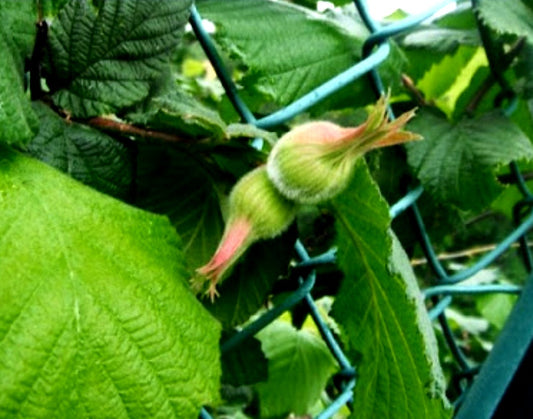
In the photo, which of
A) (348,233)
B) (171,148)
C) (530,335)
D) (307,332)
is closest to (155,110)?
(171,148)

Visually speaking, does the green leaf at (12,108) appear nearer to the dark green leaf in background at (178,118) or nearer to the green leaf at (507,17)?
the dark green leaf in background at (178,118)

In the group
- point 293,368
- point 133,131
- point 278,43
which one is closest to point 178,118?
point 133,131

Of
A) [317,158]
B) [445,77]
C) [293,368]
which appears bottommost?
[293,368]

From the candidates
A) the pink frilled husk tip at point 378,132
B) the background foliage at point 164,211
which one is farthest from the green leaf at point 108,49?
the pink frilled husk tip at point 378,132

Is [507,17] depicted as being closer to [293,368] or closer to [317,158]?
[317,158]

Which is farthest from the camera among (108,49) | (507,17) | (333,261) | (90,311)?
(507,17)

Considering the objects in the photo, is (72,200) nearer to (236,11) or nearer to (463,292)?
(236,11)

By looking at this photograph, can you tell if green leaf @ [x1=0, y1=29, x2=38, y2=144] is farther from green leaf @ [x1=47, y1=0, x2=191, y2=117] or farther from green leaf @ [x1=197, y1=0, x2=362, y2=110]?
green leaf @ [x1=197, y1=0, x2=362, y2=110]
